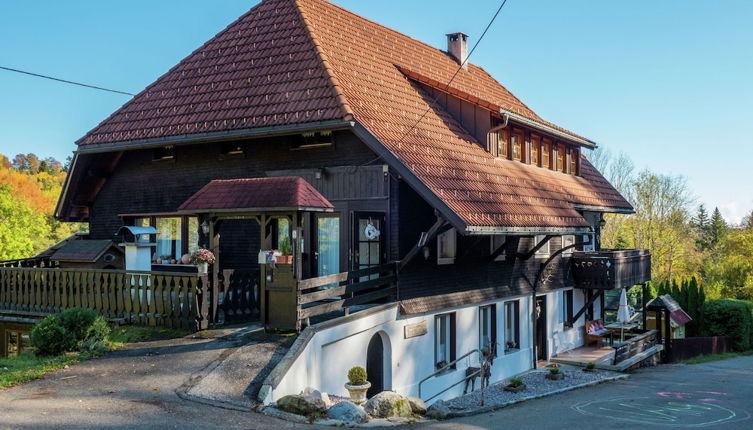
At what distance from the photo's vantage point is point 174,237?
18047mm

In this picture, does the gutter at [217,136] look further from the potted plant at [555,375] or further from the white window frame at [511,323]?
the potted plant at [555,375]

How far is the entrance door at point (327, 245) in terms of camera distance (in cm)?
1536

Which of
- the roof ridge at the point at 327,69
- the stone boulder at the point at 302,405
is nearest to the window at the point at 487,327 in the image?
the roof ridge at the point at 327,69

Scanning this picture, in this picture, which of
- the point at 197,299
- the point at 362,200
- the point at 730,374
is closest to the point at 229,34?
the point at 362,200

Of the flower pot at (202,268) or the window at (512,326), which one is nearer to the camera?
the flower pot at (202,268)

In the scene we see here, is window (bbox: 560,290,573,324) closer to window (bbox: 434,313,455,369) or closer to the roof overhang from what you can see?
the roof overhang

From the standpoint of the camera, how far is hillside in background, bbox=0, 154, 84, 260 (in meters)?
40.4

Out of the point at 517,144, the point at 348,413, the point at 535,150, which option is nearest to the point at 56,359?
the point at 348,413

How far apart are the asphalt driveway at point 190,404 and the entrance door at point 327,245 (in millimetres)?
3409

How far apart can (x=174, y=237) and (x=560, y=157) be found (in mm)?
13350

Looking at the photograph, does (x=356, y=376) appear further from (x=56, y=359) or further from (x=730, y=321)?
(x=730, y=321)

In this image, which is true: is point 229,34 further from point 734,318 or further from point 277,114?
point 734,318

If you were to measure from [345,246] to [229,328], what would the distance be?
10.2ft

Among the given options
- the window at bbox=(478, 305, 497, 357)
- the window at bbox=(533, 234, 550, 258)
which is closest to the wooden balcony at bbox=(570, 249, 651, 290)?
the window at bbox=(533, 234, 550, 258)
